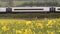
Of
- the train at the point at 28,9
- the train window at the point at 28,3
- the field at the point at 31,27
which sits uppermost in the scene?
the field at the point at 31,27

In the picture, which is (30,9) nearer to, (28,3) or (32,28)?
(28,3)

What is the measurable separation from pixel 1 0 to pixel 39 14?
207cm

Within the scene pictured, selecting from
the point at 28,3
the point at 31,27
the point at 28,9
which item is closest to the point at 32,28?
the point at 31,27

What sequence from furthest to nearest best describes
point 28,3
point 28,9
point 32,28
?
point 28,9 → point 28,3 → point 32,28

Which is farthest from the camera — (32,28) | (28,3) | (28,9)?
(28,9)

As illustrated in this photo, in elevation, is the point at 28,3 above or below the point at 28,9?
above

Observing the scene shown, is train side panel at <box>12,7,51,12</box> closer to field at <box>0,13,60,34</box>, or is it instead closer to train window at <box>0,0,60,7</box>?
train window at <box>0,0,60,7</box>

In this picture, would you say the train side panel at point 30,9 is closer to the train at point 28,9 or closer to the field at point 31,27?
the train at point 28,9

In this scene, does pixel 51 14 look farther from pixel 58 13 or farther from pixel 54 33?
pixel 54 33

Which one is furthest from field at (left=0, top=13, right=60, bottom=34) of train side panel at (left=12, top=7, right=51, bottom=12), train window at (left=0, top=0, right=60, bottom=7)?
train side panel at (left=12, top=7, right=51, bottom=12)

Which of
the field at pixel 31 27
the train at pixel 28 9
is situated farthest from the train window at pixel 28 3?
the field at pixel 31 27

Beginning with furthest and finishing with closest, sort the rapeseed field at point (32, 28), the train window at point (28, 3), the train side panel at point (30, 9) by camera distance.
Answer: the train side panel at point (30, 9) < the train window at point (28, 3) < the rapeseed field at point (32, 28)

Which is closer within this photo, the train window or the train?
the train window

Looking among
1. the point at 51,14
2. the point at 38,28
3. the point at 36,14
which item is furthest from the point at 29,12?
the point at 38,28
